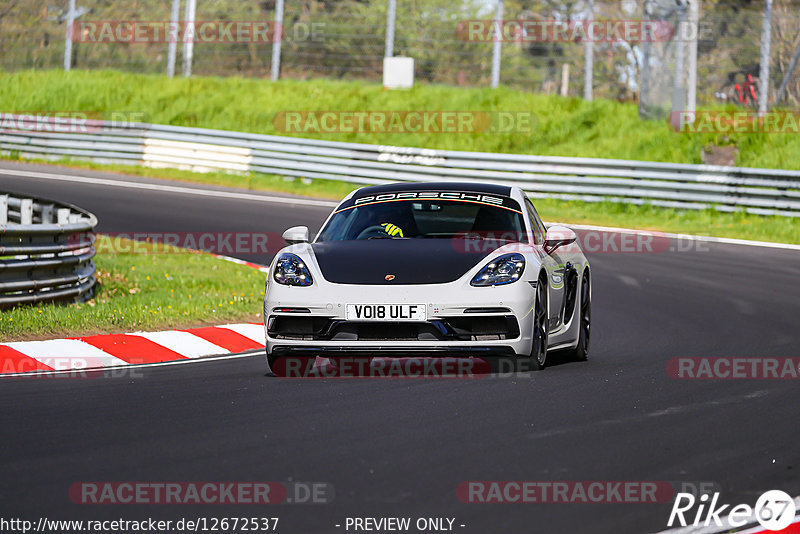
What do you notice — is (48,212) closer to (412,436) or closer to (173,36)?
(412,436)

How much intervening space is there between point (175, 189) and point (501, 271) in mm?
18377

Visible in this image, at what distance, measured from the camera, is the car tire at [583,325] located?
33.0 ft

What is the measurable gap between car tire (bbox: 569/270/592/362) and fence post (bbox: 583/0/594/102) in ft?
51.8

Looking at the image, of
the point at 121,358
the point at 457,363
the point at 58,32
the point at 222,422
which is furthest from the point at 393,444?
the point at 58,32

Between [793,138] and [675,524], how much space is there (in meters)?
22.7

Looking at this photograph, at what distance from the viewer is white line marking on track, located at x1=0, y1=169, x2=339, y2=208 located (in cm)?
2465

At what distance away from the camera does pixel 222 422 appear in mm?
6750

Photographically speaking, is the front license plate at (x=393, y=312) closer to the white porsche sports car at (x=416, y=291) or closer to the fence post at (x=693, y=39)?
the white porsche sports car at (x=416, y=291)

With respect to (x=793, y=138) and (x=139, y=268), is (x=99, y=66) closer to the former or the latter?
(x=793, y=138)

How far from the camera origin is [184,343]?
1069 cm

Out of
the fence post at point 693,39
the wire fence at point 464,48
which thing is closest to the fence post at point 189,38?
the wire fence at point 464,48

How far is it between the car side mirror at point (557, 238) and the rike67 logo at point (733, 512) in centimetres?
410

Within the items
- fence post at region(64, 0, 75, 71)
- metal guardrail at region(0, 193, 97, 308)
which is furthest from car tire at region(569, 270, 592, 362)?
fence post at region(64, 0, 75, 71)

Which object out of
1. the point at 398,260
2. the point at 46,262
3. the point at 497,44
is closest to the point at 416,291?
the point at 398,260
